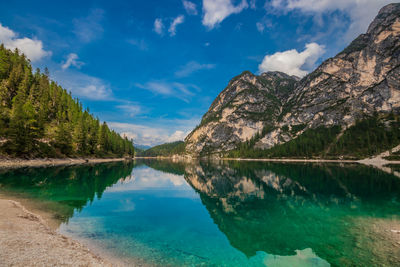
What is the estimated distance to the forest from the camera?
55.8 m

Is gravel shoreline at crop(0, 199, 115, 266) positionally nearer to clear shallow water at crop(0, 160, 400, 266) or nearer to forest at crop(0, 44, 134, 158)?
clear shallow water at crop(0, 160, 400, 266)

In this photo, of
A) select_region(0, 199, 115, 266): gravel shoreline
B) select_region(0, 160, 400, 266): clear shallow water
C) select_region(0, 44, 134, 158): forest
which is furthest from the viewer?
select_region(0, 44, 134, 158): forest

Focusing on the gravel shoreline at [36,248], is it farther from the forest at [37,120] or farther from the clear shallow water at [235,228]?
the forest at [37,120]

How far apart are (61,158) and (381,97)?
26442 centimetres

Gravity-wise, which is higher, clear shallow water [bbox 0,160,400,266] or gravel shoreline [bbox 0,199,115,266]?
gravel shoreline [bbox 0,199,115,266]

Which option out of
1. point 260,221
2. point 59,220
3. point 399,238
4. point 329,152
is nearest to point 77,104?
point 59,220

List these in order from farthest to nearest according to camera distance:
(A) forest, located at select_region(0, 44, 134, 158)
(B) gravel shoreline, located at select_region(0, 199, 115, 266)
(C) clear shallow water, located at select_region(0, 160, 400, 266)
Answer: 1. (A) forest, located at select_region(0, 44, 134, 158)
2. (C) clear shallow water, located at select_region(0, 160, 400, 266)
3. (B) gravel shoreline, located at select_region(0, 199, 115, 266)

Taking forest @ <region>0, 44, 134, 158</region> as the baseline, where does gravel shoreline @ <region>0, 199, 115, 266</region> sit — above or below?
below

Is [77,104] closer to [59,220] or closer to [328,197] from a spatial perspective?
[59,220]

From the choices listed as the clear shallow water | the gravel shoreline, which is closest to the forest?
the clear shallow water

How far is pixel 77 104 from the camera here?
127 m

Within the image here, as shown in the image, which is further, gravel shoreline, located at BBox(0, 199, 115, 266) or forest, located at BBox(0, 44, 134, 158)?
forest, located at BBox(0, 44, 134, 158)

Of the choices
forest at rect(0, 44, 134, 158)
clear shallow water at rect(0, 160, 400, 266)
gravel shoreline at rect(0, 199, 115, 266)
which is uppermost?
forest at rect(0, 44, 134, 158)

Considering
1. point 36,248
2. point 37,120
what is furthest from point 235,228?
point 37,120
